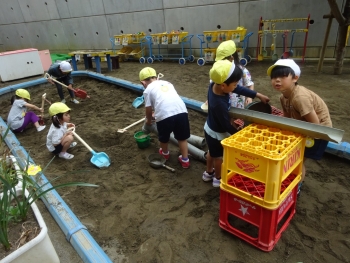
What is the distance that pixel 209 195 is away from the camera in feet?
8.96

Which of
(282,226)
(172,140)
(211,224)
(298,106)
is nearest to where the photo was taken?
(298,106)

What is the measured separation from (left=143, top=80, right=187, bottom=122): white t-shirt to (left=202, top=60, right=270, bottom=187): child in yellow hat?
62 centimetres

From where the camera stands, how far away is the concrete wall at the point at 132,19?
6938 millimetres

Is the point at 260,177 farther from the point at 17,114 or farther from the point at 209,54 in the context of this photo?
the point at 209,54

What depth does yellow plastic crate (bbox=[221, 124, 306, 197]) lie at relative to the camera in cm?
164

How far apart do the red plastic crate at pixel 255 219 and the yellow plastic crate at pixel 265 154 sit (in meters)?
0.19

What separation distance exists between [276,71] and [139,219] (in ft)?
5.83

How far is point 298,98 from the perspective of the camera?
1.99m

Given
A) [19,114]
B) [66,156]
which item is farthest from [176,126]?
[19,114]

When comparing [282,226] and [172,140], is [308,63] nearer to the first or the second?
[172,140]

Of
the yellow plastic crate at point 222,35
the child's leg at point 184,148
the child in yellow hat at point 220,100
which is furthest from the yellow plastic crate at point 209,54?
the child in yellow hat at point 220,100

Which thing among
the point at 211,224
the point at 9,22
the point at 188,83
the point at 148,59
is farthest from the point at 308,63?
the point at 9,22

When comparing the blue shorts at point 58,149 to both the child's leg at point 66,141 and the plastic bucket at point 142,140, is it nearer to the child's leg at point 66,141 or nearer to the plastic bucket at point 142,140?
the child's leg at point 66,141

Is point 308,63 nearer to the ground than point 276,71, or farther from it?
nearer to the ground
